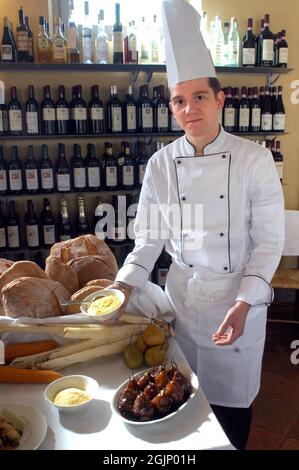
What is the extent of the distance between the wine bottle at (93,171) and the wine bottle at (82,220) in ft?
0.40

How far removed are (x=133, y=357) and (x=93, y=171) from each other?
1947mm

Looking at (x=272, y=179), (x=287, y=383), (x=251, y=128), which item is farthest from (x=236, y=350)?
(x=251, y=128)

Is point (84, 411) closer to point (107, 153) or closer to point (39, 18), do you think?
point (107, 153)

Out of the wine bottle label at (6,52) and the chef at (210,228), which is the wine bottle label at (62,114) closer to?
the wine bottle label at (6,52)

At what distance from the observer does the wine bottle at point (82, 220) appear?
2930 mm

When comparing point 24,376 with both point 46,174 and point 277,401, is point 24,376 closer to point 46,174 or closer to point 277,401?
point 277,401

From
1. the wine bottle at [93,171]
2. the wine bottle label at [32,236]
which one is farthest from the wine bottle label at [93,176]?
the wine bottle label at [32,236]

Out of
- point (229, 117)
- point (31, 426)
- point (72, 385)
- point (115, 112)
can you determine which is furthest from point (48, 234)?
point (31, 426)

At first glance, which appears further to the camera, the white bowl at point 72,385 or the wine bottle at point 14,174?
the wine bottle at point 14,174

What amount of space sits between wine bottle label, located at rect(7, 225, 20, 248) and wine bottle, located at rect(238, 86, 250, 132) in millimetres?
1620

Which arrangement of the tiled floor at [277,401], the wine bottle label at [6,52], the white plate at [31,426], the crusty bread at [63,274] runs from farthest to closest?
the wine bottle label at [6,52] → the tiled floor at [277,401] → the crusty bread at [63,274] → the white plate at [31,426]

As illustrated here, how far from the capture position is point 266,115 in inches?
119

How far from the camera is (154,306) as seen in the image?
4.23 feet

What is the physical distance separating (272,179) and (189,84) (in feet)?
1.14
